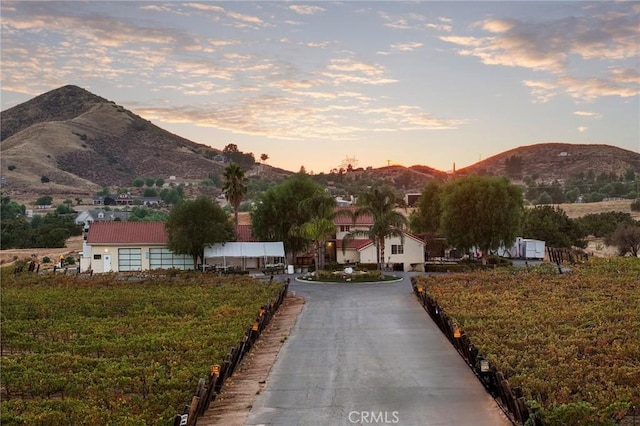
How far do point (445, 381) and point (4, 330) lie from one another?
20122mm

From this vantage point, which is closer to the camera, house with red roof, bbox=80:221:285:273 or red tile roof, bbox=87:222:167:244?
house with red roof, bbox=80:221:285:273

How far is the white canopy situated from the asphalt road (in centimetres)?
2733

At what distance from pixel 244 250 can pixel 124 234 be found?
12.0m

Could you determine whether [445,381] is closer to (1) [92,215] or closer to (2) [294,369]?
(2) [294,369]

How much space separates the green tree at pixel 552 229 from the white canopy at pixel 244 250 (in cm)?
3018

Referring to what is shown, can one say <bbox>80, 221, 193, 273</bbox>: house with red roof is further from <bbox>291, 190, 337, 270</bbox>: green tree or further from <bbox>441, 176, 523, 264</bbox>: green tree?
<bbox>441, 176, 523, 264</bbox>: green tree

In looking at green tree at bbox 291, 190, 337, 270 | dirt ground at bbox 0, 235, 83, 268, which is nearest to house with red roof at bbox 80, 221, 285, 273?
green tree at bbox 291, 190, 337, 270

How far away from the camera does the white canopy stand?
6212 cm

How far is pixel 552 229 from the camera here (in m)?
78.1

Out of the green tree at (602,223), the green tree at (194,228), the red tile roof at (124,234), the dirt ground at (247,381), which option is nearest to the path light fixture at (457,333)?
the dirt ground at (247,381)

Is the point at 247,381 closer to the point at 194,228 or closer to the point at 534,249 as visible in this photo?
the point at 194,228

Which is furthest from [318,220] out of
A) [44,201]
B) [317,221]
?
[44,201]

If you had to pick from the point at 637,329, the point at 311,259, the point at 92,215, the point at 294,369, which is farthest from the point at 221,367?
the point at 92,215

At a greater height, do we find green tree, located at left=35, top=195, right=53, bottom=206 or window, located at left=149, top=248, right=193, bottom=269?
green tree, located at left=35, top=195, right=53, bottom=206
